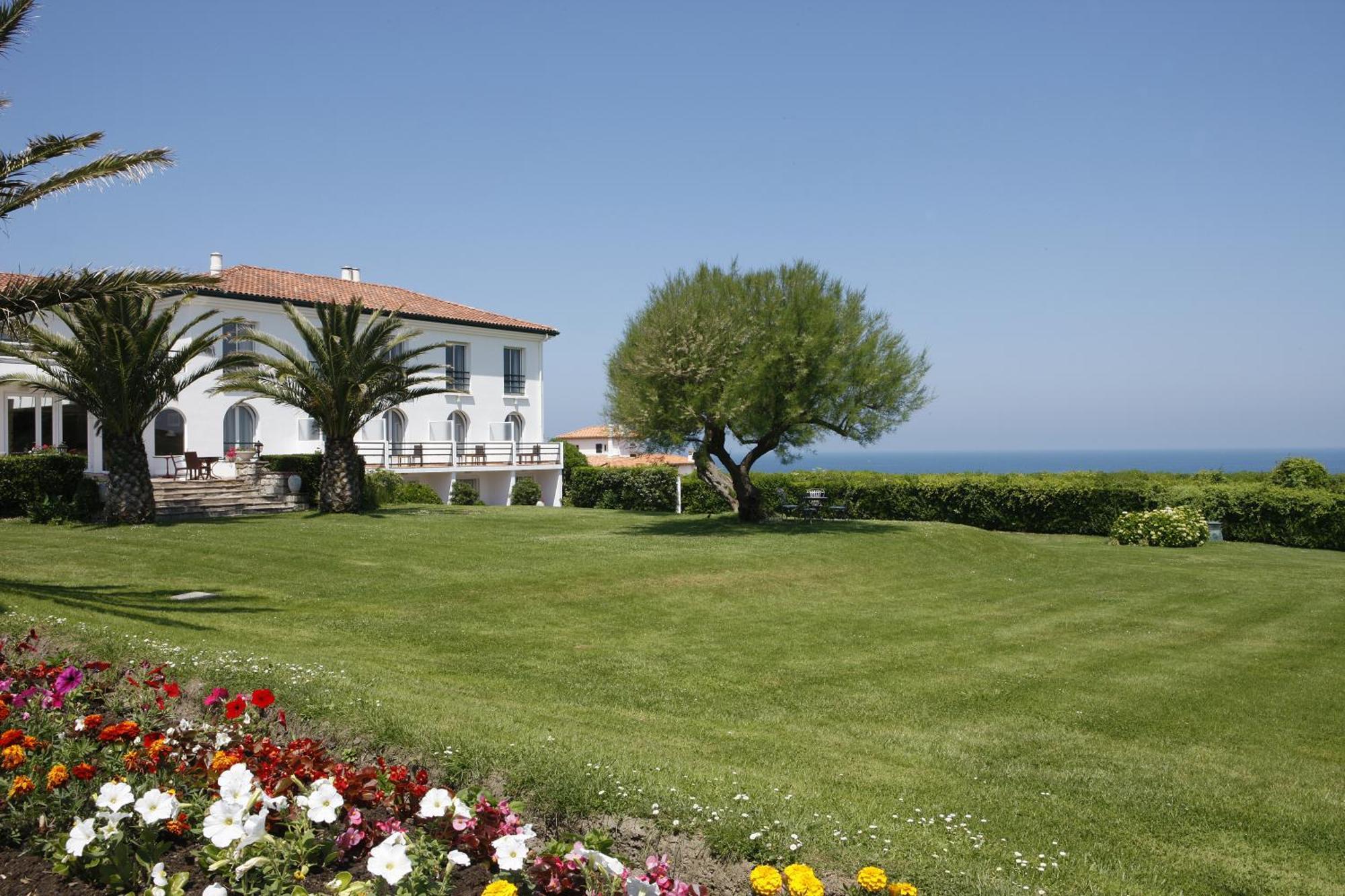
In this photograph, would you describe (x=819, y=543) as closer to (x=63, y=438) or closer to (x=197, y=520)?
(x=197, y=520)

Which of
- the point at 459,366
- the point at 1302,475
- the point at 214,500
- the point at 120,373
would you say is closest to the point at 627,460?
the point at 459,366

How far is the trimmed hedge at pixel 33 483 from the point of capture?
2166 cm

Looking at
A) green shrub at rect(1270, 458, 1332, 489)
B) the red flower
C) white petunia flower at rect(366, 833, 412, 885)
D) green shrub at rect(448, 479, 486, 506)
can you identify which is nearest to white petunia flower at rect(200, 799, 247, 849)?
white petunia flower at rect(366, 833, 412, 885)

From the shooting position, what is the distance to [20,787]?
153 inches

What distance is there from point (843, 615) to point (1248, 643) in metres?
5.24

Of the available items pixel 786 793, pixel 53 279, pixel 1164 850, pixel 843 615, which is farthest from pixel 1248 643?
pixel 53 279

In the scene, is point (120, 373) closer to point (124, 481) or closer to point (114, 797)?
point (124, 481)

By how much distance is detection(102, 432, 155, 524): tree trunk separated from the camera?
2084 cm

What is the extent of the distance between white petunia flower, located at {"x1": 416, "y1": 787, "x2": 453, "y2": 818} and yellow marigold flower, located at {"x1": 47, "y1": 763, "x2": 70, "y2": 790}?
1577mm

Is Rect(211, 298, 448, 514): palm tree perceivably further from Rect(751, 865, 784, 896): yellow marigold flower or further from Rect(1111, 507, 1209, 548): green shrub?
Rect(751, 865, 784, 896): yellow marigold flower

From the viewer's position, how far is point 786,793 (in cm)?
511

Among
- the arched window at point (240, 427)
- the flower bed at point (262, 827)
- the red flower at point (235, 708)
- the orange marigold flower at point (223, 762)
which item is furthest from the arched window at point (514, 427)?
the orange marigold flower at point (223, 762)

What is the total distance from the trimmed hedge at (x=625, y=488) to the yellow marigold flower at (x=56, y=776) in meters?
30.2

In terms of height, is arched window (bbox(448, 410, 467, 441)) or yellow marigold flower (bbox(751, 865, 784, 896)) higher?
arched window (bbox(448, 410, 467, 441))
